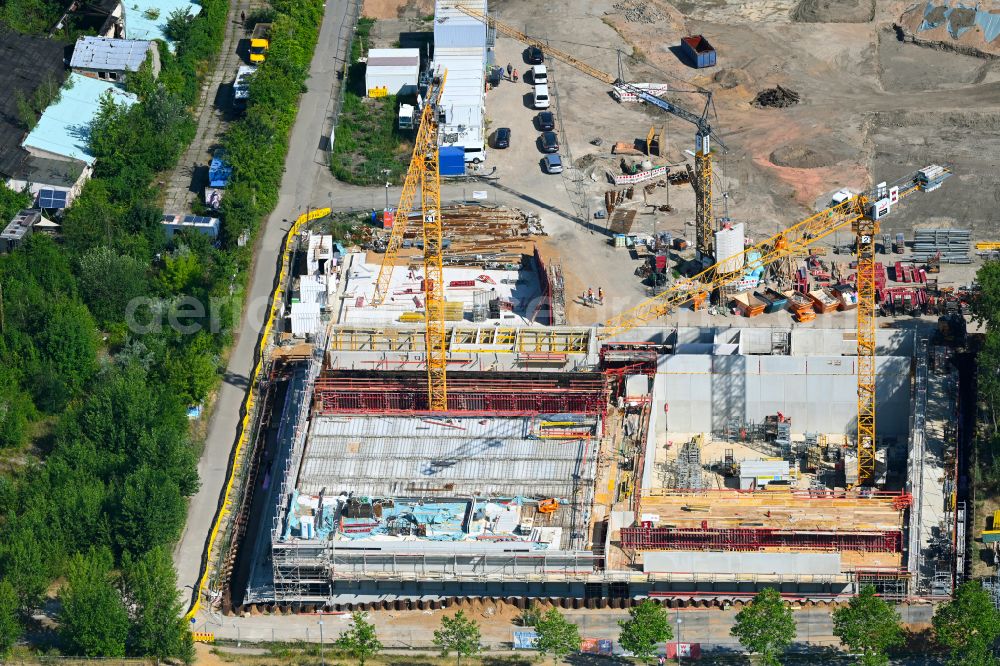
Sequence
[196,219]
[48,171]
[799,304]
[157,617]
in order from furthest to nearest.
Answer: [48,171]
[196,219]
[799,304]
[157,617]

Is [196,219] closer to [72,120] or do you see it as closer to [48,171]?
[48,171]

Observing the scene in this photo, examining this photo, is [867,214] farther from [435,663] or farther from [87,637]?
[87,637]

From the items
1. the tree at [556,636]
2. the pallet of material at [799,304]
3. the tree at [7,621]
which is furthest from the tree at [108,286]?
the pallet of material at [799,304]

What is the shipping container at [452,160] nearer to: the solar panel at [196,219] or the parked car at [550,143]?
the parked car at [550,143]

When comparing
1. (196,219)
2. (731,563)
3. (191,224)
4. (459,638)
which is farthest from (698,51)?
(459,638)

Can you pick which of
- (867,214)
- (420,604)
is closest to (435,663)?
(420,604)

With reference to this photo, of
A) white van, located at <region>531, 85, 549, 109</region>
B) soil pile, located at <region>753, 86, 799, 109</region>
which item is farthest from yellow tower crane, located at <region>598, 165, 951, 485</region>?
white van, located at <region>531, 85, 549, 109</region>
